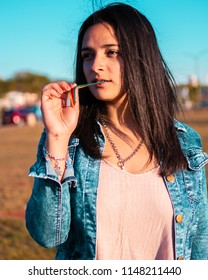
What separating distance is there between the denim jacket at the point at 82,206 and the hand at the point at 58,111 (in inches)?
3.6

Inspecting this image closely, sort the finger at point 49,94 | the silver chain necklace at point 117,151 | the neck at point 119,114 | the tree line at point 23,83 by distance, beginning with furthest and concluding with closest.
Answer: the tree line at point 23,83 → the neck at point 119,114 → the silver chain necklace at point 117,151 → the finger at point 49,94

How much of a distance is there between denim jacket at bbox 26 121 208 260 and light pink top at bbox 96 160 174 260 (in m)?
0.03

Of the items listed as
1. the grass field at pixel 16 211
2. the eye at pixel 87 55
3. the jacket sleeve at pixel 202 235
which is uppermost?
the eye at pixel 87 55

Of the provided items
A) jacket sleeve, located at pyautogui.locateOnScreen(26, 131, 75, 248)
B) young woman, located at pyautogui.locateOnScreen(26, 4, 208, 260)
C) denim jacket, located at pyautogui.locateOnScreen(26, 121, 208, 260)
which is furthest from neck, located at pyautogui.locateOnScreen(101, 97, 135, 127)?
jacket sleeve, located at pyautogui.locateOnScreen(26, 131, 75, 248)

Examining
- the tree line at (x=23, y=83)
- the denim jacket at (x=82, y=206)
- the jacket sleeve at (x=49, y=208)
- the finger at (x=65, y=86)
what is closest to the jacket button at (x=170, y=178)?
the denim jacket at (x=82, y=206)

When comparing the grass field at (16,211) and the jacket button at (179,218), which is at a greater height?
the jacket button at (179,218)

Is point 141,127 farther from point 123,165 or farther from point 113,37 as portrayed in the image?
point 113,37

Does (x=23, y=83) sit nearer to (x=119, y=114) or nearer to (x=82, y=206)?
(x=119, y=114)

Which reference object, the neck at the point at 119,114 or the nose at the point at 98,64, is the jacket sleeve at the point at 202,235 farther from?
the nose at the point at 98,64

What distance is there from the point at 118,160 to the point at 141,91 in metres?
0.31

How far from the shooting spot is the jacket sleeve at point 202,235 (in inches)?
77.4

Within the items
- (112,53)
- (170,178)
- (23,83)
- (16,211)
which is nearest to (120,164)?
(170,178)

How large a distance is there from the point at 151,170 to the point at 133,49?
1.60 ft

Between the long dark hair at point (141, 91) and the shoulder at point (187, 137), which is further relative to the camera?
the shoulder at point (187, 137)
